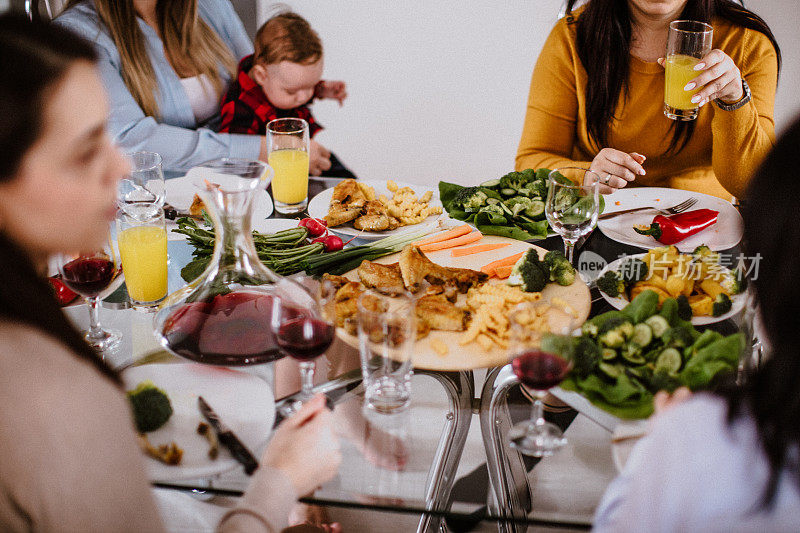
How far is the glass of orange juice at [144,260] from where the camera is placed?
56.4 inches

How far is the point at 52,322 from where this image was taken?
34.5 inches

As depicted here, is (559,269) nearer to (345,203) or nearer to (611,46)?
(345,203)

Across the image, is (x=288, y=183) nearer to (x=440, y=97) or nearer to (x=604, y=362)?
(x=604, y=362)

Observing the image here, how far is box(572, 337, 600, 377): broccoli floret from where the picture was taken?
1.15 meters

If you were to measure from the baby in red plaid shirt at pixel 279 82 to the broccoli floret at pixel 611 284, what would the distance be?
1344 millimetres

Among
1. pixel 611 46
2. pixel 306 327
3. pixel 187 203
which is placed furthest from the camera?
pixel 611 46

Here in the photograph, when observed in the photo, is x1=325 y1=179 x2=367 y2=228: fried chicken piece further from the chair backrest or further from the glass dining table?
the chair backrest

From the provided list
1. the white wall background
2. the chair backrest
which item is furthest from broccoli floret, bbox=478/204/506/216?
the white wall background

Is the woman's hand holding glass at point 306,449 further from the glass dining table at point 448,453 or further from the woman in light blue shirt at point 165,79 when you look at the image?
the woman in light blue shirt at point 165,79

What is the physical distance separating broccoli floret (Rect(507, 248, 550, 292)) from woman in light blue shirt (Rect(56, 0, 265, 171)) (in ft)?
5.06

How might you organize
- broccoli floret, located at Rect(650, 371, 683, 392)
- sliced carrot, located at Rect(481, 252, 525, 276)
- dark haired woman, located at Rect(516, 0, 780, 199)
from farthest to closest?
dark haired woman, located at Rect(516, 0, 780, 199), sliced carrot, located at Rect(481, 252, 525, 276), broccoli floret, located at Rect(650, 371, 683, 392)

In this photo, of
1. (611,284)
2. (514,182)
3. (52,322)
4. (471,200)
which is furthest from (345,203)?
(52,322)

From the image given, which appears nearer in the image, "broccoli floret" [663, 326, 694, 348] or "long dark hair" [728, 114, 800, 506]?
"long dark hair" [728, 114, 800, 506]

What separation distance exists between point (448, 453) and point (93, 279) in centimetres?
75
